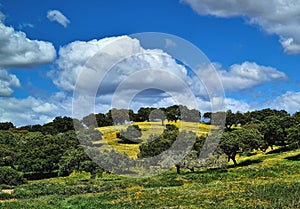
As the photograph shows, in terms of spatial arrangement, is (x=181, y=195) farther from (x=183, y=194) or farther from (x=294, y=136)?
(x=294, y=136)

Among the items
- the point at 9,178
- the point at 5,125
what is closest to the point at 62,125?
the point at 5,125

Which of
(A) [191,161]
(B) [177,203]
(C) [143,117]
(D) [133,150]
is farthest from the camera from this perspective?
(C) [143,117]

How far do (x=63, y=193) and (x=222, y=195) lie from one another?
2017 cm

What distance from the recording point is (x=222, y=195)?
119ft

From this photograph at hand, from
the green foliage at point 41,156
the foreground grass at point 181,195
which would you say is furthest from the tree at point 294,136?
the green foliage at point 41,156

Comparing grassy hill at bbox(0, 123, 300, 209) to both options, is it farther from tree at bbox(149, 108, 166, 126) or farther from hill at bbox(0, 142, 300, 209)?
tree at bbox(149, 108, 166, 126)

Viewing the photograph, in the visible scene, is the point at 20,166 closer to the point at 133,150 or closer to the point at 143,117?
the point at 133,150

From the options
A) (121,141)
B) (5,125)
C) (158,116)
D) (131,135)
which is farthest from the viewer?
(5,125)

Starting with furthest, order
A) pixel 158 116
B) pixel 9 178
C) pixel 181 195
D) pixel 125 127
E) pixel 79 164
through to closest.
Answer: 1. pixel 158 116
2. pixel 125 127
3. pixel 79 164
4. pixel 9 178
5. pixel 181 195

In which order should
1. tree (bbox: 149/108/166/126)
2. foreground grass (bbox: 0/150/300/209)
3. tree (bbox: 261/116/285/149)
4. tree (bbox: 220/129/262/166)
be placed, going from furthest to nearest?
tree (bbox: 149/108/166/126) → tree (bbox: 261/116/285/149) → tree (bbox: 220/129/262/166) → foreground grass (bbox: 0/150/300/209)

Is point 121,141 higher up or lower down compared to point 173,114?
lower down

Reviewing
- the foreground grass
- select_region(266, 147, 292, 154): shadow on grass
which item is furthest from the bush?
select_region(266, 147, 292, 154): shadow on grass

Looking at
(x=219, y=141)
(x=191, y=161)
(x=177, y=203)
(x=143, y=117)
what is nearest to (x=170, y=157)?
(x=191, y=161)

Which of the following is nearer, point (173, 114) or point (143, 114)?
point (173, 114)
